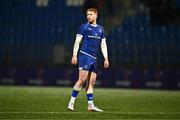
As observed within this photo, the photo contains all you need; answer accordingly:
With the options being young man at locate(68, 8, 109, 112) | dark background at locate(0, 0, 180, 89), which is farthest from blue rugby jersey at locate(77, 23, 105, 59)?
dark background at locate(0, 0, 180, 89)

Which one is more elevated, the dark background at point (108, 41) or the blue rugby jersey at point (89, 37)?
the blue rugby jersey at point (89, 37)

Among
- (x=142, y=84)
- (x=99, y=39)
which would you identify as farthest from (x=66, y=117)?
(x=142, y=84)

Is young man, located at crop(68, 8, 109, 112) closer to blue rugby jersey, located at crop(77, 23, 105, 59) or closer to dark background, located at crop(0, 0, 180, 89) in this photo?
blue rugby jersey, located at crop(77, 23, 105, 59)

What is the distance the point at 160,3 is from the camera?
3169 centimetres

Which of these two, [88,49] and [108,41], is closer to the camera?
[88,49]

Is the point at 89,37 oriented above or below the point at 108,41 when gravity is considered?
above

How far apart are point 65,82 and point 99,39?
1616 cm

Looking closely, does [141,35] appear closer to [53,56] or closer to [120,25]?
[120,25]

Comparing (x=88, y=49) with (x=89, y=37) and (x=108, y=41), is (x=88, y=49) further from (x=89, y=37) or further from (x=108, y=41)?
(x=108, y=41)

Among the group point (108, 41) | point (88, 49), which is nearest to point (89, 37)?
point (88, 49)

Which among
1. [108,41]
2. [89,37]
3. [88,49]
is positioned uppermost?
[89,37]

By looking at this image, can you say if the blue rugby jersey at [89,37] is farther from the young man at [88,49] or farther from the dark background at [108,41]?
the dark background at [108,41]

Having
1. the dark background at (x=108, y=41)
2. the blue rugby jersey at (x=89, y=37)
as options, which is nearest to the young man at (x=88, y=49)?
the blue rugby jersey at (x=89, y=37)

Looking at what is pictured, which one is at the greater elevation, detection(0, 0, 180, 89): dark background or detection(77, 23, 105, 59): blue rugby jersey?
detection(77, 23, 105, 59): blue rugby jersey
